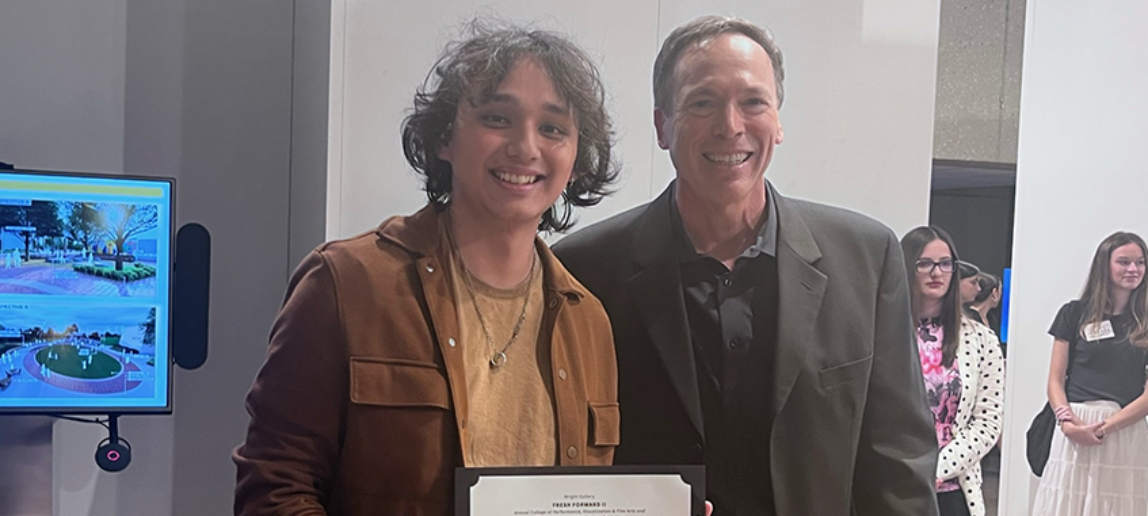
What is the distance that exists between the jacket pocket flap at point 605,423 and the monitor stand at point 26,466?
1.27 meters

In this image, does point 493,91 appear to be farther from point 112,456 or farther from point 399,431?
point 112,456

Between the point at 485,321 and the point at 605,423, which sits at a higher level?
the point at 485,321

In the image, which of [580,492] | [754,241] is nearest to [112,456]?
[580,492]

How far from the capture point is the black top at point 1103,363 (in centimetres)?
307

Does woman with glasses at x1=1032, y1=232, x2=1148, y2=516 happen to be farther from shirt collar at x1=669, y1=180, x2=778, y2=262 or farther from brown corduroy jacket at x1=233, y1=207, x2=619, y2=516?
brown corduroy jacket at x1=233, y1=207, x2=619, y2=516

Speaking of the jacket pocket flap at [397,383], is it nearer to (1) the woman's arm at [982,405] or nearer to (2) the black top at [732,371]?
(2) the black top at [732,371]

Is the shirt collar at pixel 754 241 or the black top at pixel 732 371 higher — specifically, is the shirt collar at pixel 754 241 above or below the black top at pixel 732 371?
above

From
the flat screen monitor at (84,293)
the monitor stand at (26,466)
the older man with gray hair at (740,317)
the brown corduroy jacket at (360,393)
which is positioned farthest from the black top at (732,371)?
the monitor stand at (26,466)

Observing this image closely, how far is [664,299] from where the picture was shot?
2.61 m

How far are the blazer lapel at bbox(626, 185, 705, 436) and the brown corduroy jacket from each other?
18.6 inches

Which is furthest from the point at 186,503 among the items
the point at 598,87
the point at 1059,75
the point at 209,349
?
the point at 1059,75

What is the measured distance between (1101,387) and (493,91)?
1.92 metres

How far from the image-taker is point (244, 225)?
109 inches

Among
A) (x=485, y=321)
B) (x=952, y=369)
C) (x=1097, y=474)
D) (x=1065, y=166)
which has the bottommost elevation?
(x=1097, y=474)
